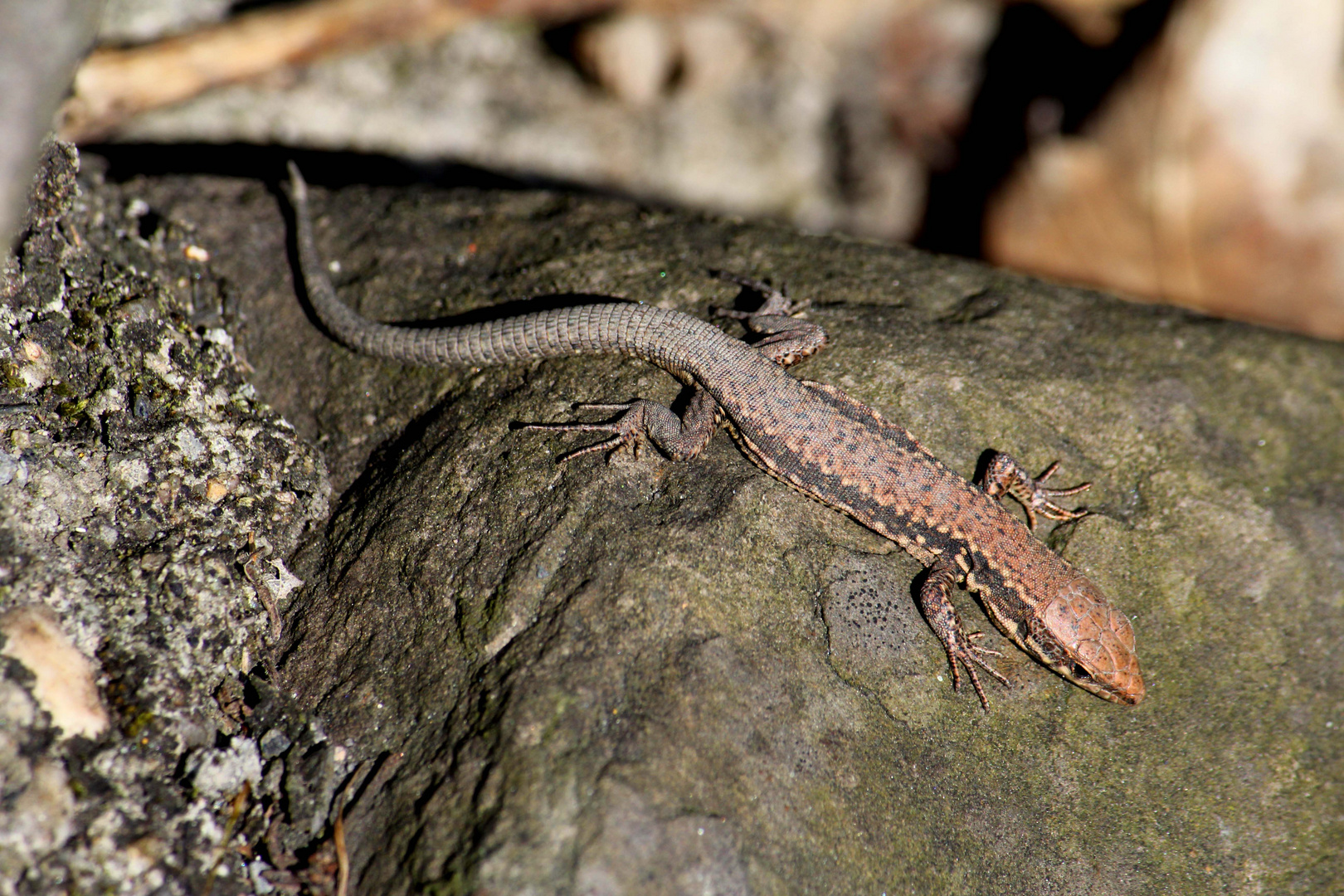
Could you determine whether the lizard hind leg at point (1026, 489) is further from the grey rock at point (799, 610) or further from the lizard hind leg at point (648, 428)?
the lizard hind leg at point (648, 428)

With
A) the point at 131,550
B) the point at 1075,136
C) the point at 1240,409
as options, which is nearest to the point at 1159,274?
the point at 1075,136

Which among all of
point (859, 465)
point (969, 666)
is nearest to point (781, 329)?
point (859, 465)

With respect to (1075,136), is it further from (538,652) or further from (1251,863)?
(538,652)

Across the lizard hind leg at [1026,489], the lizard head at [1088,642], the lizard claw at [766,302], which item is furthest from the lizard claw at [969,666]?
the lizard claw at [766,302]

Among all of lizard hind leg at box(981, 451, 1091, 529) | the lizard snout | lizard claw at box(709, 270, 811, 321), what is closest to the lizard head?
the lizard snout

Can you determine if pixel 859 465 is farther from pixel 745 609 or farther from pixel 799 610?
pixel 745 609

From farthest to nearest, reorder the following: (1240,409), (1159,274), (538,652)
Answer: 1. (1159,274)
2. (1240,409)
3. (538,652)
